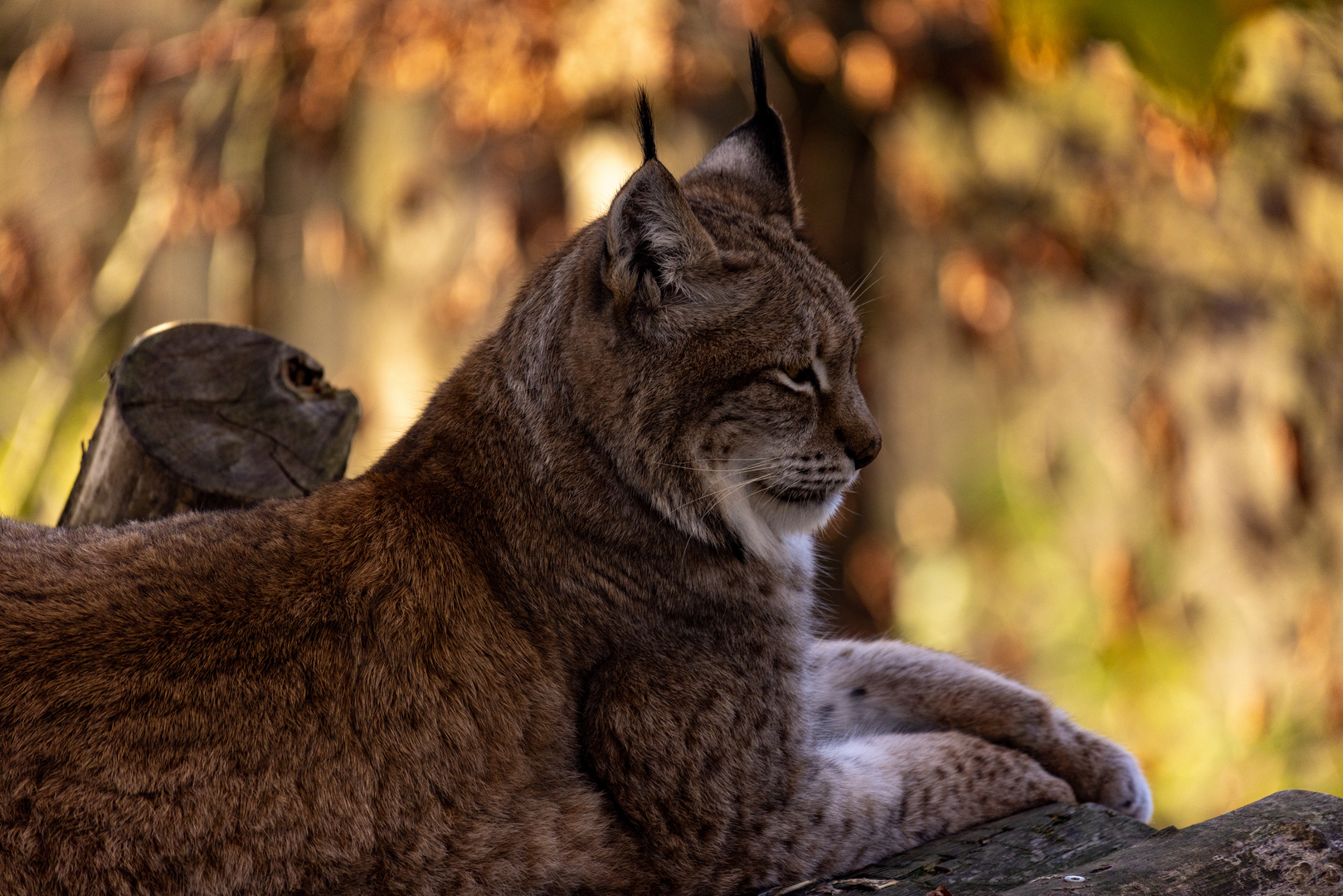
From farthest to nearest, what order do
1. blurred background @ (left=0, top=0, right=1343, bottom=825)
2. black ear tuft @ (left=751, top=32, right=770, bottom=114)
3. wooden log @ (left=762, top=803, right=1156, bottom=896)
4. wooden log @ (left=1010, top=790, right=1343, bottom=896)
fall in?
1. blurred background @ (left=0, top=0, right=1343, bottom=825)
2. black ear tuft @ (left=751, top=32, right=770, bottom=114)
3. wooden log @ (left=762, top=803, right=1156, bottom=896)
4. wooden log @ (left=1010, top=790, right=1343, bottom=896)

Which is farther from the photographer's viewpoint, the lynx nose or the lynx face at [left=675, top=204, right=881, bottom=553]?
the lynx nose

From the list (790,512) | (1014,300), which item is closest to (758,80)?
(790,512)

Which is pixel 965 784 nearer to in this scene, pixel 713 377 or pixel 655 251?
pixel 713 377

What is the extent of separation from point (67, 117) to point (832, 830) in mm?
8654

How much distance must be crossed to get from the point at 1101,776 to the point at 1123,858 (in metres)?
0.96

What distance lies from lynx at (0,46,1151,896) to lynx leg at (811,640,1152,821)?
0.04 feet

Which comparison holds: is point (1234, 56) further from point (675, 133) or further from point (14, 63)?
point (14, 63)

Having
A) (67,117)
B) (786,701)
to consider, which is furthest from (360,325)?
(786,701)

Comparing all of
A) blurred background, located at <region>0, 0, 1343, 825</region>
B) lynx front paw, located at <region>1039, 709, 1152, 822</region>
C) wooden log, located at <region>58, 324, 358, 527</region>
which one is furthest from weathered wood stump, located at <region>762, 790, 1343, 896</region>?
blurred background, located at <region>0, 0, 1343, 825</region>

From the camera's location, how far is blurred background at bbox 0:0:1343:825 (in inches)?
317

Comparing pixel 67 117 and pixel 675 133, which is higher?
pixel 675 133

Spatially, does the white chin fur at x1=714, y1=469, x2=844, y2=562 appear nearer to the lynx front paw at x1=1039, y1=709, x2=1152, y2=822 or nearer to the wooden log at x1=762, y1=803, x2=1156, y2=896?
the wooden log at x1=762, y1=803, x2=1156, y2=896

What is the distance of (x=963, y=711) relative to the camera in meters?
3.81

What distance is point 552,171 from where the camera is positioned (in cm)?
841
